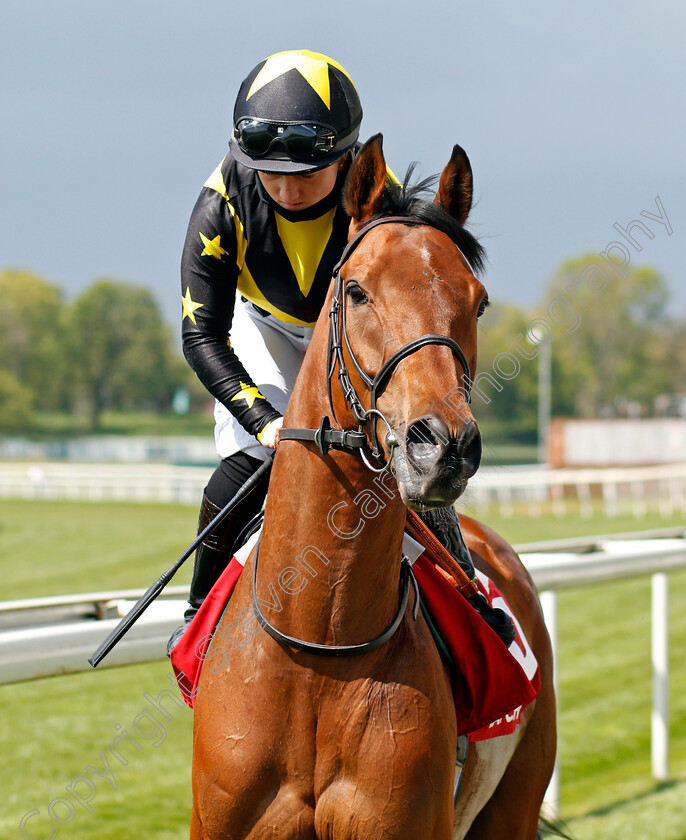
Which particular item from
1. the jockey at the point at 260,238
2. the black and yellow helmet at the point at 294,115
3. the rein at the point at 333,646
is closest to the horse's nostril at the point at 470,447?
the rein at the point at 333,646

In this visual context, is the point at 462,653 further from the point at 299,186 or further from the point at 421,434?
the point at 299,186

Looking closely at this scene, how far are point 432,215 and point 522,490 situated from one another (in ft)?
81.9

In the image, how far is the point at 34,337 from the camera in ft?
249

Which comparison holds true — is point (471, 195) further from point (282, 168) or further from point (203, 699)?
point (203, 699)

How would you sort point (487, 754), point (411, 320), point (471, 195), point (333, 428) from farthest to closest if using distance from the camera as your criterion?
1. point (487, 754)
2. point (471, 195)
3. point (333, 428)
4. point (411, 320)

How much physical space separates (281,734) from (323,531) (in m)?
0.50

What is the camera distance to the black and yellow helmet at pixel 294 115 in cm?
260

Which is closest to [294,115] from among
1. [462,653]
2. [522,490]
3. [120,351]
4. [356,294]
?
[356,294]

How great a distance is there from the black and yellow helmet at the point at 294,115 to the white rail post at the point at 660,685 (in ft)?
12.7

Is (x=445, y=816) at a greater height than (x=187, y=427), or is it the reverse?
(x=445, y=816)

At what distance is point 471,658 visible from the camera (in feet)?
8.52

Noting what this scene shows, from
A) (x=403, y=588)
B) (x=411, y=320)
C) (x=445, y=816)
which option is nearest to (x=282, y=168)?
(x=411, y=320)

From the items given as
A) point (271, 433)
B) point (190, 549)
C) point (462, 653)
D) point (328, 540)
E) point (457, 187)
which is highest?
point (457, 187)

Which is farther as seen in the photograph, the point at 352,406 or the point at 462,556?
the point at 462,556
